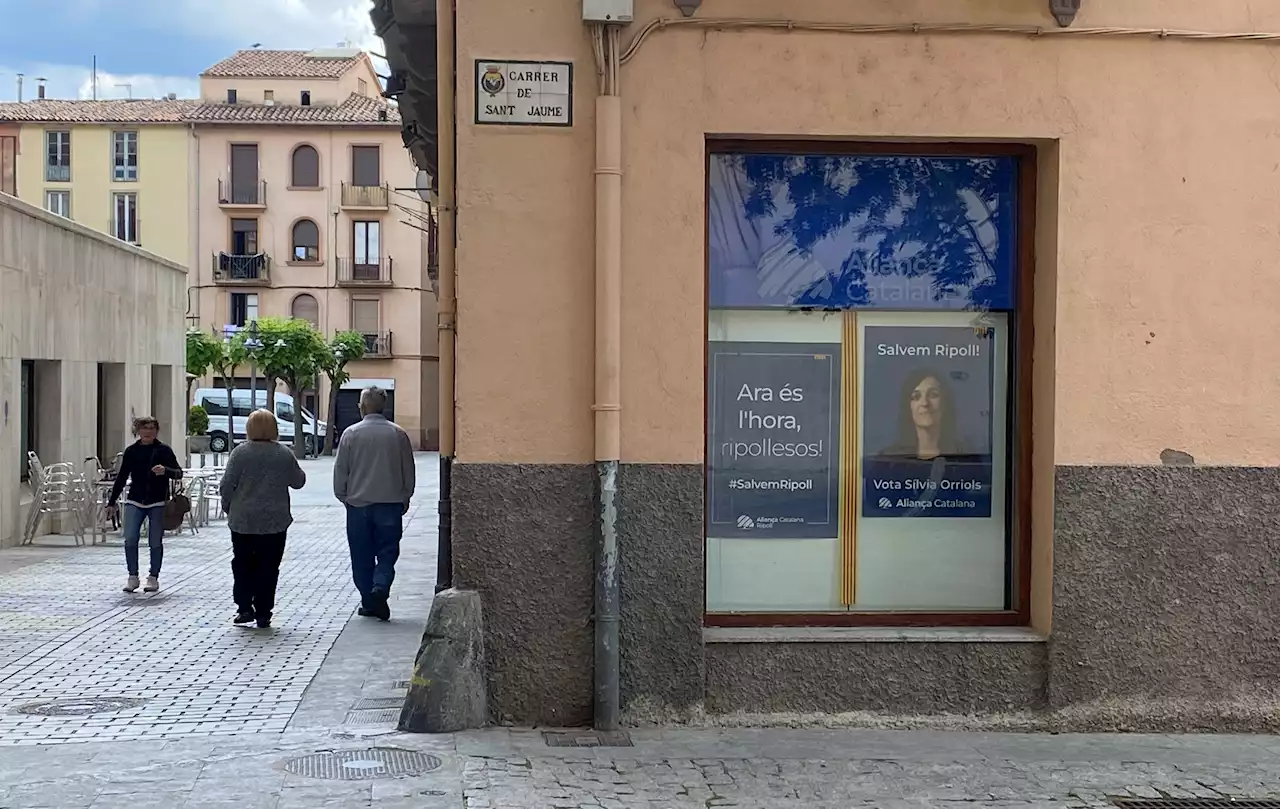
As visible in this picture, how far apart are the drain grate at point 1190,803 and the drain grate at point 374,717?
11.6ft

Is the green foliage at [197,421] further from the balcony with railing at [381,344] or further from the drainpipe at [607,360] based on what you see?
the drainpipe at [607,360]

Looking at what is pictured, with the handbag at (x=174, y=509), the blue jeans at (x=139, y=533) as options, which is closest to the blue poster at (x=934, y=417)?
the blue jeans at (x=139, y=533)

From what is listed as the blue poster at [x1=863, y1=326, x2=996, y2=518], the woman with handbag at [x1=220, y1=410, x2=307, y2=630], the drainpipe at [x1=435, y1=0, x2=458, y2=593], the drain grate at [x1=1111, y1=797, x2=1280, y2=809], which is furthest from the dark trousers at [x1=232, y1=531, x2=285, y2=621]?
the drain grate at [x1=1111, y1=797, x2=1280, y2=809]

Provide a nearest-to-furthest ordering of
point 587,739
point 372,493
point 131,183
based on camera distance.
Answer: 1. point 587,739
2. point 372,493
3. point 131,183

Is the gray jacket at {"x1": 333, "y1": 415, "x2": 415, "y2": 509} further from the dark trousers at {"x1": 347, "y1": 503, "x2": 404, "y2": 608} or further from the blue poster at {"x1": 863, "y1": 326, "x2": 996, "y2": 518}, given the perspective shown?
the blue poster at {"x1": 863, "y1": 326, "x2": 996, "y2": 518}

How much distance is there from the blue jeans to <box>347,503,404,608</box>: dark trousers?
7.46ft

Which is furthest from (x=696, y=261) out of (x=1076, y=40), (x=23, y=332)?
(x=23, y=332)

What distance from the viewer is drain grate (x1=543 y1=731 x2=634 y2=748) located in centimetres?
638

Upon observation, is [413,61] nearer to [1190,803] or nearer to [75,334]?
[1190,803]

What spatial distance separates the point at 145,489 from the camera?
1194 centimetres

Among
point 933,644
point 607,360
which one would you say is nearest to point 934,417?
point 933,644

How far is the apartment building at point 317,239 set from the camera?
193ft

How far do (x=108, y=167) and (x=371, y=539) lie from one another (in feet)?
187

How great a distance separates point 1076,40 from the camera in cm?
689
